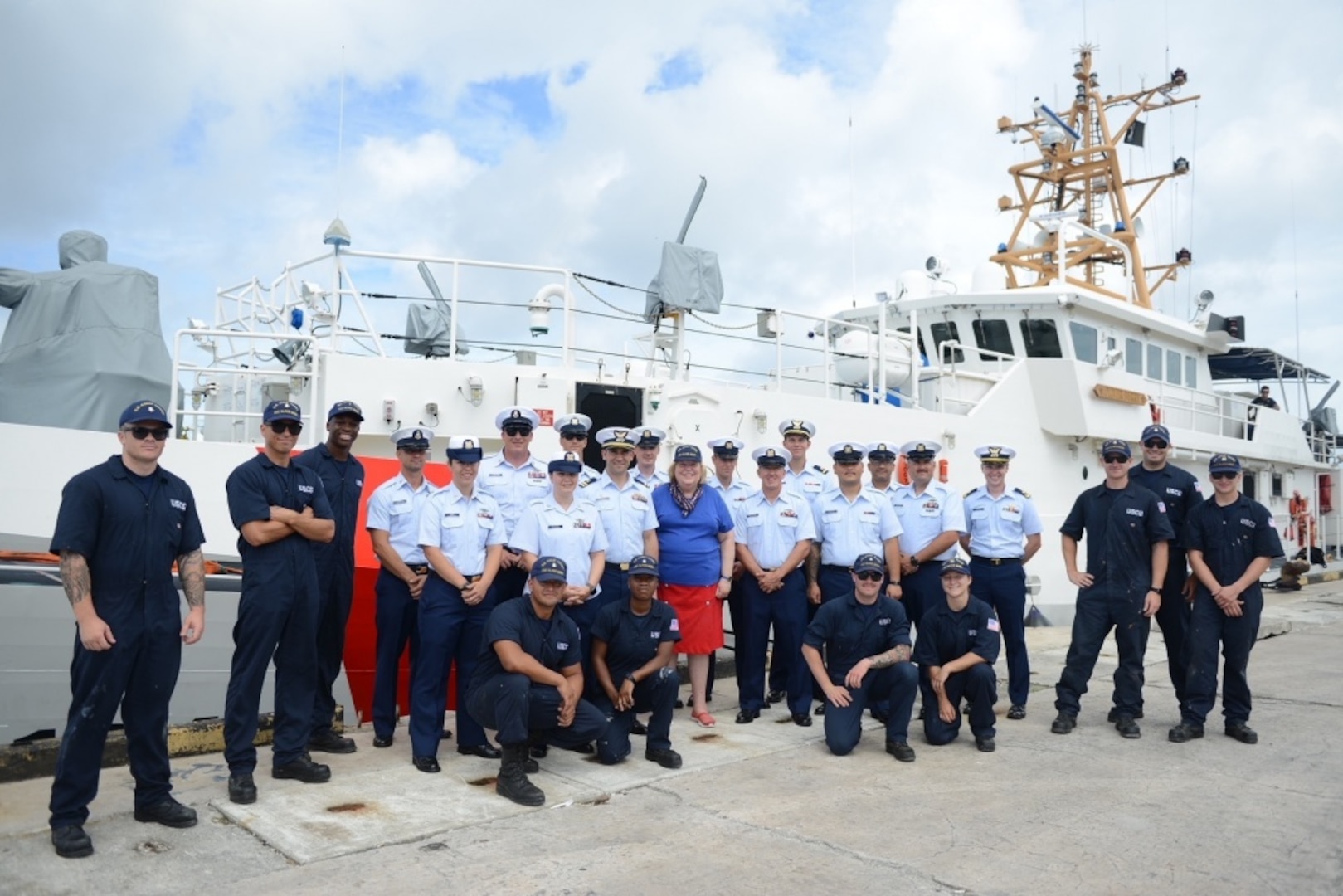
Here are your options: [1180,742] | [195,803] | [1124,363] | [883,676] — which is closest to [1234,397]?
[1124,363]

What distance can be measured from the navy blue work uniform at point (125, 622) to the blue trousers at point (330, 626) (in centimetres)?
87

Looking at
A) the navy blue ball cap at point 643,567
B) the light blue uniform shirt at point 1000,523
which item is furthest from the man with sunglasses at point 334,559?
the light blue uniform shirt at point 1000,523

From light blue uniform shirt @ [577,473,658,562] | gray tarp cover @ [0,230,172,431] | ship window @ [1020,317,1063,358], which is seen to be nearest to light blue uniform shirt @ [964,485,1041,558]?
light blue uniform shirt @ [577,473,658,562]

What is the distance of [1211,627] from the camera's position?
18.9 ft

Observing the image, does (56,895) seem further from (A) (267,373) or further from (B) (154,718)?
(A) (267,373)

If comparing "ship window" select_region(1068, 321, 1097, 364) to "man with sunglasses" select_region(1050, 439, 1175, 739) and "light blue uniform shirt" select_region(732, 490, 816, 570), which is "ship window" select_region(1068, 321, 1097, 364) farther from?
"light blue uniform shirt" select_region(732, 490, 816, 570)

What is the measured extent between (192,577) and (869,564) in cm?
316

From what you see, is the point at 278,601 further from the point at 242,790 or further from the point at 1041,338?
the point at 1041,338

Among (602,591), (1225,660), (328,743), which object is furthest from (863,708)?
(328,743)

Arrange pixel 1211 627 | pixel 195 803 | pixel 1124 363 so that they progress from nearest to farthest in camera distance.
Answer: pixel 195 803
pixel 1211 627
pixel 1124 363

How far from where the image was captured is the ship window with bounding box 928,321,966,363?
1298cm

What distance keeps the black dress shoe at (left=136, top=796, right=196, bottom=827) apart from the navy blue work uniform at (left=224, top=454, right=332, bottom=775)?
0.33 m

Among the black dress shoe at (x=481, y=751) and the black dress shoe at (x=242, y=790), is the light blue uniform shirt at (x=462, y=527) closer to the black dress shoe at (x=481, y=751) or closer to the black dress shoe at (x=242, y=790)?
the black dress shoe at (x=481, y=751)

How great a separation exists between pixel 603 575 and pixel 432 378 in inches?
89.3
